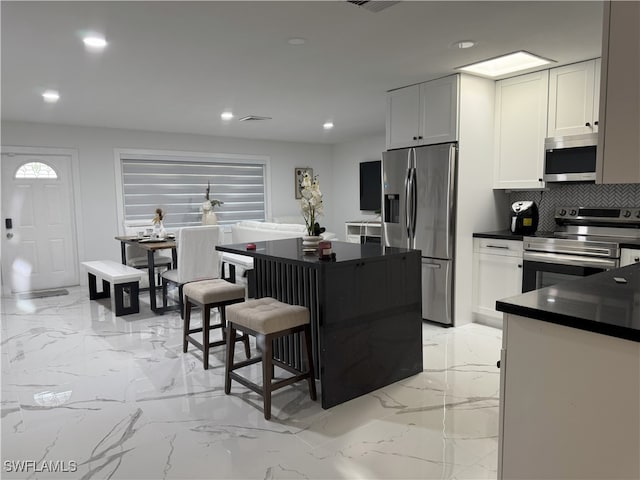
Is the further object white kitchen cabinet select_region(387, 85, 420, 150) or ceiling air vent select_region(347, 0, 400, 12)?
white kitchen cabinet select_region(387, 85, 420, 150)

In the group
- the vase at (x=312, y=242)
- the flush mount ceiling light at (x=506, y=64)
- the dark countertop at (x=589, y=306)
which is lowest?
the dark countertop at (x=589, y=306)

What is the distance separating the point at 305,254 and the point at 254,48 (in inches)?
62.8

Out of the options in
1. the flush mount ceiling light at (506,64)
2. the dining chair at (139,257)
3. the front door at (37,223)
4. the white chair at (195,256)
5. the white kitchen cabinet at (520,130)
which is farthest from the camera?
the front door at (37,223)

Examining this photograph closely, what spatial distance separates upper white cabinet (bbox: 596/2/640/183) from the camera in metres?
1.33

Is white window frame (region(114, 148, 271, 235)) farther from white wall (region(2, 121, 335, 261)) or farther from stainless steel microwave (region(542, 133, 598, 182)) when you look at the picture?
stainless steel microwave (region(542, 133, 598, 182))

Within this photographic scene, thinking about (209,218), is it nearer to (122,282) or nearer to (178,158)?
(178,158)

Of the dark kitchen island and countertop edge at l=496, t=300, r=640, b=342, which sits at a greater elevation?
countertop edge at l=496, t=300, r=640, b=342

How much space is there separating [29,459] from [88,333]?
2.26m

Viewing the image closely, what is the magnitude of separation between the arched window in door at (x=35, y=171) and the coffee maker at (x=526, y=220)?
614 cm

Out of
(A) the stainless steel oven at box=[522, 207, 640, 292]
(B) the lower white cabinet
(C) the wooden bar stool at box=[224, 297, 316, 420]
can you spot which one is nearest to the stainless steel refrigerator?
(B) the lower white cabinet

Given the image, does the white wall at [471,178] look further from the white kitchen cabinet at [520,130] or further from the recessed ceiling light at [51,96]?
the recessed ceiling light at [51,96]

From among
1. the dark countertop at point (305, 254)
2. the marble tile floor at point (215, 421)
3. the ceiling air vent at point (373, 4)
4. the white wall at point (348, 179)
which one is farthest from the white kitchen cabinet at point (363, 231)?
the ceiling air vent at point (373, 4)

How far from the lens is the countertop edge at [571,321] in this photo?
125 centimetres

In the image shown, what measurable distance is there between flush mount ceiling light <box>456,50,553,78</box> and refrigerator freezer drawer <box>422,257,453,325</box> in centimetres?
178
